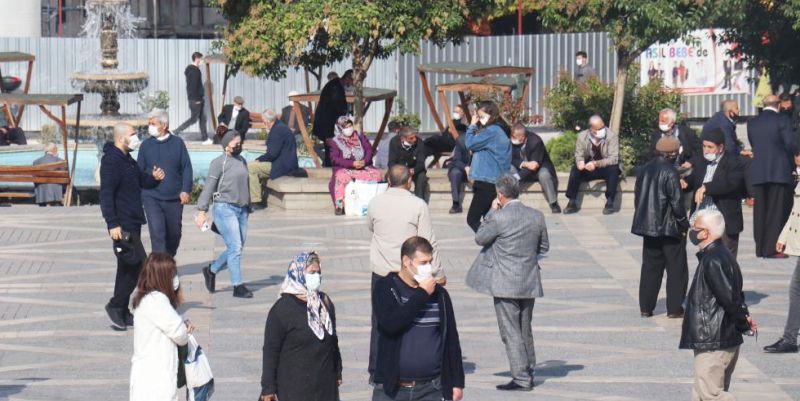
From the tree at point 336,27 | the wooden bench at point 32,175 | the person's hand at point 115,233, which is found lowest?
the wooden bench at point 32,175

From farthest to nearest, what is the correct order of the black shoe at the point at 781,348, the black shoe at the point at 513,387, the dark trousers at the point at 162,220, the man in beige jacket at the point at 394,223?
1. the dark trousers at the point at 162,220
2. the black shoe at the point at 781,348
3. the black shoe at the point at 513,387
4. the man in beige jacket at the point at 394,223

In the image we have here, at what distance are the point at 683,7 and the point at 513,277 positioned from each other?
1247 centimetres

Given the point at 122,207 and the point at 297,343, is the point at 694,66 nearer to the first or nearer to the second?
the point at 122,207

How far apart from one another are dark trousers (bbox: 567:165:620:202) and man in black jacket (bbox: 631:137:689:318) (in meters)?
6.29

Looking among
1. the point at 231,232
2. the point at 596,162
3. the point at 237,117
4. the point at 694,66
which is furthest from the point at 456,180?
the point at 694,66

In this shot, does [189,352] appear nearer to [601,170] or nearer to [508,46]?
[601,170]

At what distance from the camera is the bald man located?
16953 mm

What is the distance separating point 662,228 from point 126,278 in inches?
182

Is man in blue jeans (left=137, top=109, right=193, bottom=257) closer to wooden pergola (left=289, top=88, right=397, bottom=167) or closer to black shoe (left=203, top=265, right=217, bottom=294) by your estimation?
black shoe (left=203, top=265, right=217, bottom=294)

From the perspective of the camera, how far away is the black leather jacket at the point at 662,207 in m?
14.1

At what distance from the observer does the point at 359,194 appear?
20.4 m

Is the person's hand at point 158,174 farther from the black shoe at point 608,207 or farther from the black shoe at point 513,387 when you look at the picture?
the black shoe at point 608,207

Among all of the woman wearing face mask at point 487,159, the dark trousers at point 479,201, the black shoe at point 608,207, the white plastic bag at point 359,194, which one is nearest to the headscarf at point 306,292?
the woman wearing face mask at point 487,159

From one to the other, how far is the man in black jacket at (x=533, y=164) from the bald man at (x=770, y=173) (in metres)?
3.82
